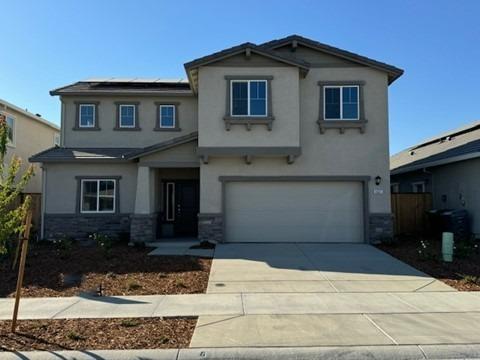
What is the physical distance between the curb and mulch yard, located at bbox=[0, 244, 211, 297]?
298 centimetres

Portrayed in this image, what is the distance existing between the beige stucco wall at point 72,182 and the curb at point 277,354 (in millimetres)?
10847

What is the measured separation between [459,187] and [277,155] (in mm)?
7620

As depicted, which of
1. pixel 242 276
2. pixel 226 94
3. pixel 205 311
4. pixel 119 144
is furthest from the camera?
pixel 119 144

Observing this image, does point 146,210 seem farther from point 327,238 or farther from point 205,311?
point 205,311

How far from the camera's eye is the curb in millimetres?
4922

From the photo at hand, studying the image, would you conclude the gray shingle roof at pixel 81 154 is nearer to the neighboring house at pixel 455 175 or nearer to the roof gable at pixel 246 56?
the roof gable at pixel 246 56

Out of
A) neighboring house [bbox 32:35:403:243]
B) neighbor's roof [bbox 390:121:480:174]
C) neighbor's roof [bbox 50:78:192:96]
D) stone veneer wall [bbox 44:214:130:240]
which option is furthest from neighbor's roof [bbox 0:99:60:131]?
neighbor's roof [bbox 390:121:480:174]

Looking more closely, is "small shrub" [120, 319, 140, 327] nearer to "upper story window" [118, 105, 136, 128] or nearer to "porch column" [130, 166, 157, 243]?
"porch column" [130, 166, 157, 243]

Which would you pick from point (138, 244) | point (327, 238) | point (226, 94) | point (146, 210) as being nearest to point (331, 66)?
point (226, 94)

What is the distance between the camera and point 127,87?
17688 mm

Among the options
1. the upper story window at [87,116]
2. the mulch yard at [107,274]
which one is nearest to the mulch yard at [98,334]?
the mulch yard at [107,274]

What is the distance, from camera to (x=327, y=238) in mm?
14094

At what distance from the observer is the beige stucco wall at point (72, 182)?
1547cm

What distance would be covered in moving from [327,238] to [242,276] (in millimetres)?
5652
